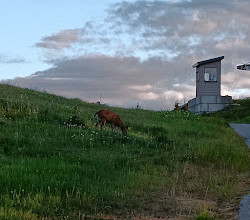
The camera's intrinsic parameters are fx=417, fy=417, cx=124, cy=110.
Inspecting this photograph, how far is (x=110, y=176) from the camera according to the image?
9477mm

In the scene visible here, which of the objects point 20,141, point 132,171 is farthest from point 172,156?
point 20,141

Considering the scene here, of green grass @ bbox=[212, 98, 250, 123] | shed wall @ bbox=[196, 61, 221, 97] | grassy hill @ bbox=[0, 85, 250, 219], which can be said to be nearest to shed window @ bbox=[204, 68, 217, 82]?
shed wall @ bbox=[196, 61, 221, 97]

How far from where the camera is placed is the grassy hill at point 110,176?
23.8 feet

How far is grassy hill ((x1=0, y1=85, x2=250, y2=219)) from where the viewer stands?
A: 724 cm

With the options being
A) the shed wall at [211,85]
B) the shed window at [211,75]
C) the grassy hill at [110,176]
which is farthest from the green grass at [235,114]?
the grassy hill at [110,176]

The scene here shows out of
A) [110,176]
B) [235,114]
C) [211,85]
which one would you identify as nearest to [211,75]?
[211,85]

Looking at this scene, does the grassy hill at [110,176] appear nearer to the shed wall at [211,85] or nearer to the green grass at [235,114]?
the green grass at [235,114]

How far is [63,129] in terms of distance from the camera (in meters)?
15.3

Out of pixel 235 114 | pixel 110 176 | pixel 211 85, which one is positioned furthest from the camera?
pixel 211 85

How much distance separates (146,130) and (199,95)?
21.5m

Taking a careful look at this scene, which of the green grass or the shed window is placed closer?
the green grass

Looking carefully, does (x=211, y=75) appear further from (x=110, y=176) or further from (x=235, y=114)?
(x=110, y=176)

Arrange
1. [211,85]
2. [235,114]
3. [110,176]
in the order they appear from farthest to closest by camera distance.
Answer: [211,85]
[235,114]
[110,176]

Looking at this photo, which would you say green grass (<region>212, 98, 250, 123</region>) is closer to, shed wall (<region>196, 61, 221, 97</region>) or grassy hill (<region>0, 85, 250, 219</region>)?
shed wall (<region>196, 61, 221, 97</region>)
